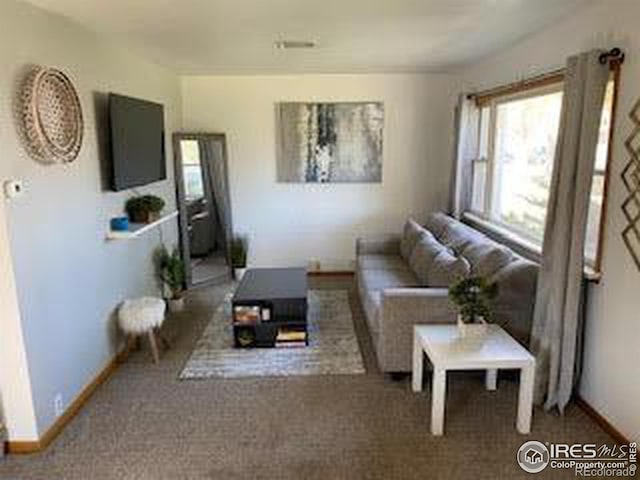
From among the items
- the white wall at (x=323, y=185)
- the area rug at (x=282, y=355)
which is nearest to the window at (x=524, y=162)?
the white wall at (x=323, y=185)

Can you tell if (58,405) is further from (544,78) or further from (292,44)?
(544,78)

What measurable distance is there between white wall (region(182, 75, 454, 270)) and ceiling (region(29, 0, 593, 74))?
783mm

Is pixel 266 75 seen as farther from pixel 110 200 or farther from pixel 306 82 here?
pixel 110 200

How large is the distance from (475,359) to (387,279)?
5.35ft

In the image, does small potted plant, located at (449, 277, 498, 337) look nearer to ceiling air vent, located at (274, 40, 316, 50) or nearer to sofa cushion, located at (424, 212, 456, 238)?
sofa cushion, located at (424, 212, 456, 238)

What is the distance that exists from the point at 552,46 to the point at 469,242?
1.50m

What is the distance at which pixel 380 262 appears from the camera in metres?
4.64

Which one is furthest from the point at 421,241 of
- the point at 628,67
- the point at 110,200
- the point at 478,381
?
the point at 110,200

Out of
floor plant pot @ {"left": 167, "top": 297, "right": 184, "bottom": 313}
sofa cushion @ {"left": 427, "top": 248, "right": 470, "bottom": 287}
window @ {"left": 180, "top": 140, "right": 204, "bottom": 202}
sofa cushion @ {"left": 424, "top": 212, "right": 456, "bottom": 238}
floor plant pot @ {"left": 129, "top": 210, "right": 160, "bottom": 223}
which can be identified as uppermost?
window @ {"left": 180, "top": 140, "right": 204, "bottom": 202}

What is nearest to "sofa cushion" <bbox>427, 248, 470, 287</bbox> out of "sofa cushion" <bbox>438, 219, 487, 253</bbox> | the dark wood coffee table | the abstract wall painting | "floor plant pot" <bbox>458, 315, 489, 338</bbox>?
"sofa cushion" <bbox>438, 219, 487, 253</bbox>

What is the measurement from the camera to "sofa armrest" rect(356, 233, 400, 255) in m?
5.04

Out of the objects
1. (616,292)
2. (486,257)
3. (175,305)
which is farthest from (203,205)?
(616,292)

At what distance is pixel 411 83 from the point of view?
17.7ft

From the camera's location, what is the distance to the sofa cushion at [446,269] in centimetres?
328
